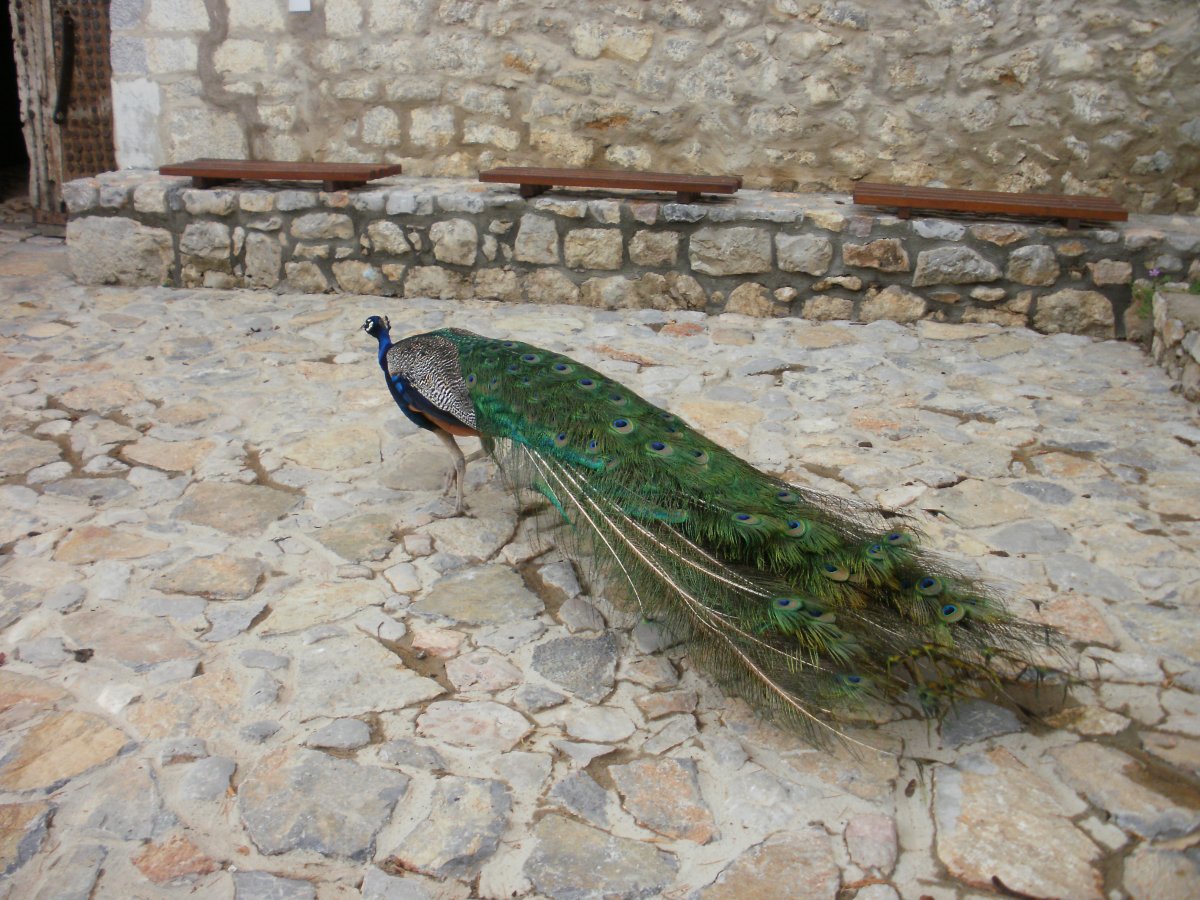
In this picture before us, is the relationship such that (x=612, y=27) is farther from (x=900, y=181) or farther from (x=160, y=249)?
(x=160, y=249)

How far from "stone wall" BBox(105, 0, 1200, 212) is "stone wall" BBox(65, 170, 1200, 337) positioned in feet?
1.34

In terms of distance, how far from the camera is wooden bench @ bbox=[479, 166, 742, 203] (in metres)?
5.81

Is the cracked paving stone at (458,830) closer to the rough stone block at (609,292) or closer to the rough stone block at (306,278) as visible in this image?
the rough stone block at (609,292)

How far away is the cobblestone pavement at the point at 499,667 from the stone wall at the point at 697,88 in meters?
1.65

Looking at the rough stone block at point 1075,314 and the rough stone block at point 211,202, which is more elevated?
the rough stone block at point 211,202

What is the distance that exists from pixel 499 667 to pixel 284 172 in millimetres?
4241

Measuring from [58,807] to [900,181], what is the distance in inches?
214

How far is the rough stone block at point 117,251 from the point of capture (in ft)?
21.2

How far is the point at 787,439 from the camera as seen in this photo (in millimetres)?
4418

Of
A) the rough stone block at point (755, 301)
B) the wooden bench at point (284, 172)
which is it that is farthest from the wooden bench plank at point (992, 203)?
the wooden bench at point (284, 172)

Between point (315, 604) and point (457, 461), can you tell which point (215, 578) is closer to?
point (315, 604)

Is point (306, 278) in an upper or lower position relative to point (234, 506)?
upper

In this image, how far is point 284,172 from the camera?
625cm

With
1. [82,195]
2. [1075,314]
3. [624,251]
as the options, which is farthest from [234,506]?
[1075,314]
